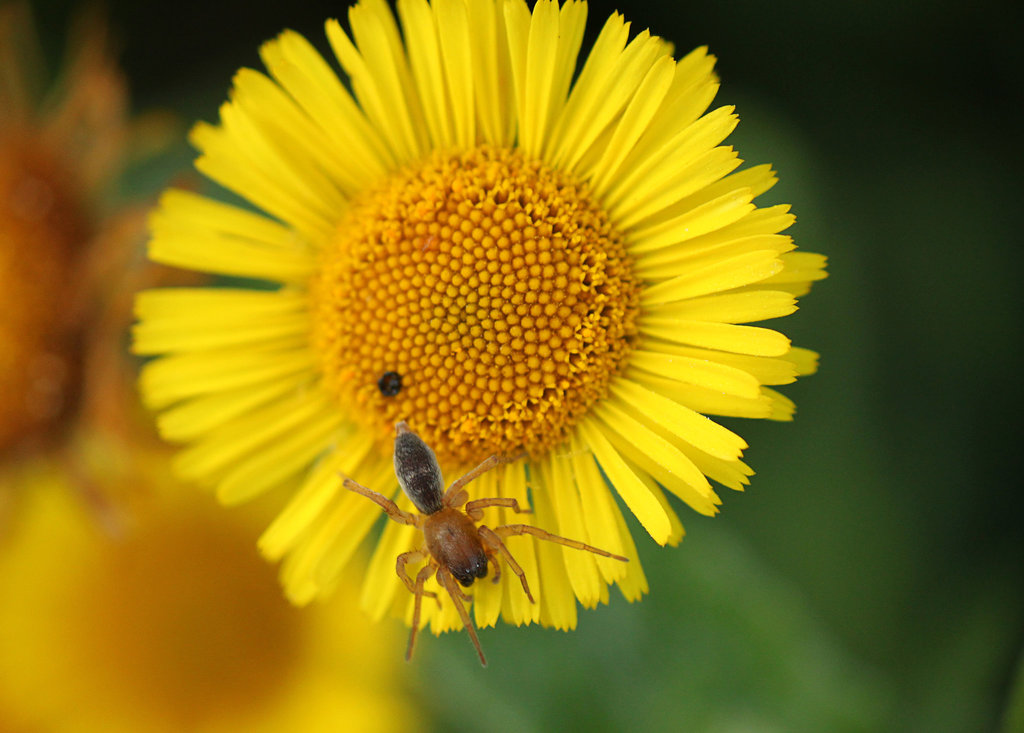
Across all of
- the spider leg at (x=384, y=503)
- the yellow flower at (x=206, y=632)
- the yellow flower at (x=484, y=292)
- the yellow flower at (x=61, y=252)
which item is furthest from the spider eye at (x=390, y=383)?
the yellow flower at (x=206, y=632)

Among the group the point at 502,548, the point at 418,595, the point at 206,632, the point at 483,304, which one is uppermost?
the point at 483,304

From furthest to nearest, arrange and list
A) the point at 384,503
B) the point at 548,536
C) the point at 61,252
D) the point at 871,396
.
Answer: the point at 871,396, the point at 61,252, the point at 384,503, the point at 548,536

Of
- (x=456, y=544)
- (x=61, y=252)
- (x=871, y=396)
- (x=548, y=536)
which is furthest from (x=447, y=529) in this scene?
(x=871, y=396)

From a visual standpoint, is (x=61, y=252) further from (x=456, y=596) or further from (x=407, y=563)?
(x=456, y=596)

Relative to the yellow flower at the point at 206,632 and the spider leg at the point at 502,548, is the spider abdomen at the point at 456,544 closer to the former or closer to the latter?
the spider leg at the point at 502,548

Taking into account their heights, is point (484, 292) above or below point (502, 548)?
above

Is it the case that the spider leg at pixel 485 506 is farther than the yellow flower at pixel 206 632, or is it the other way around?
the yellow flower at pixel 206 632

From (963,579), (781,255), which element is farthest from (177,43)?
(963,579)
